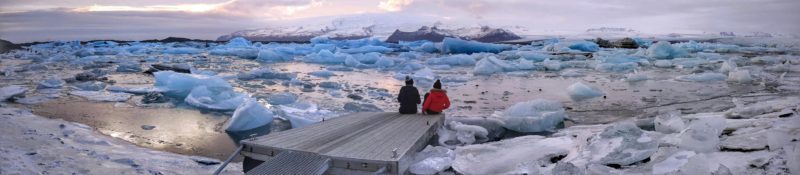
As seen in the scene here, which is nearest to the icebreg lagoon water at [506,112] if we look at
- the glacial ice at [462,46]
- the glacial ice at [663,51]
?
the glacial ice at [663,51]

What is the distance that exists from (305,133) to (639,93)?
10.0 m

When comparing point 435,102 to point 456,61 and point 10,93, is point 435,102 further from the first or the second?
point 456,61

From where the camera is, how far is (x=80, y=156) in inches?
246

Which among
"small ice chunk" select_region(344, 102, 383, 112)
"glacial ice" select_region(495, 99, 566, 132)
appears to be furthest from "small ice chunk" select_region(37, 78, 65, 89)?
"glacial ice" select_region(495, 99, 566, 132)

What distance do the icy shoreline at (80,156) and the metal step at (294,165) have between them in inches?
44.6

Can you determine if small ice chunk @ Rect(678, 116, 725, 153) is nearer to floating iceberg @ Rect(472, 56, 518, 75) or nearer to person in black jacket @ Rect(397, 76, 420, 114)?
person in black jacket @ Rect(397, 76, 420, 114)

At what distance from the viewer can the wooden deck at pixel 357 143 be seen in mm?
4977

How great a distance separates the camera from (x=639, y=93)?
1323cm

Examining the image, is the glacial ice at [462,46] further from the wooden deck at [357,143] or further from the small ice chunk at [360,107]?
the wooden deck at [357,143]

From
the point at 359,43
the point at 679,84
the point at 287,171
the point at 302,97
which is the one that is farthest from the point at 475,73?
the point at 359,43

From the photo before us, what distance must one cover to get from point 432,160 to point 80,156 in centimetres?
420

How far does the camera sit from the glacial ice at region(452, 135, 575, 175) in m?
5.41

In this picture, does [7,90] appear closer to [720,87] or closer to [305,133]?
[305,133]

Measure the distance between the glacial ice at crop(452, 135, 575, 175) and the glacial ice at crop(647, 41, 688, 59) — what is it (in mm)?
28027
